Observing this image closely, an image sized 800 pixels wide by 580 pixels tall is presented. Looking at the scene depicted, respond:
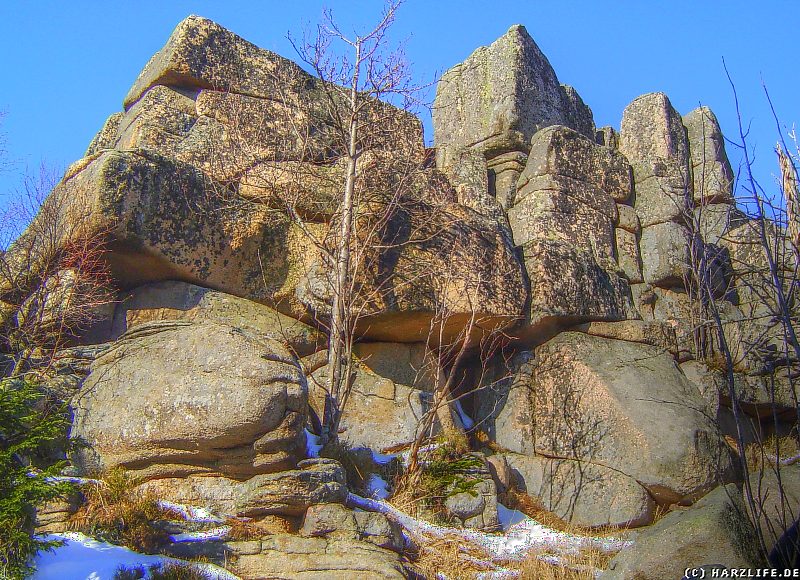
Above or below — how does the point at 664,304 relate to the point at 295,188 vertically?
below

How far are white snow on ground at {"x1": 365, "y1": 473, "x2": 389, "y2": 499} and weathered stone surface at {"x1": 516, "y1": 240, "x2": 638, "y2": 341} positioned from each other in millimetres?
3063

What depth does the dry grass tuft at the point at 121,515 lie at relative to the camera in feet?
23.0

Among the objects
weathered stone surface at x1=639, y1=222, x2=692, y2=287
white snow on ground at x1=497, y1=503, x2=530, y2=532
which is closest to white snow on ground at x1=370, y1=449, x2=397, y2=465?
white snow on ground at x1=497, y1=503, x2=530, y2=532

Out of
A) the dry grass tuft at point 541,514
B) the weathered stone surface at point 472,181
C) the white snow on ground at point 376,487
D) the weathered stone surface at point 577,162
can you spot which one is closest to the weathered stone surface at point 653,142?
the weathered stone surface at point 577,162

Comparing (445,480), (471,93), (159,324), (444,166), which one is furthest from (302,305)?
(471,93)

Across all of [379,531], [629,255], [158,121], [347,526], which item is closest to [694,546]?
[379,531]

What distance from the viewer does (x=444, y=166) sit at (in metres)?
13.6

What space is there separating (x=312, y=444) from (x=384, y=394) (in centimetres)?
179

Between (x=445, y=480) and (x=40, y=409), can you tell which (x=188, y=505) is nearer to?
(x=40, y=409)

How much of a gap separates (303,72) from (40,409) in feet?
22.7

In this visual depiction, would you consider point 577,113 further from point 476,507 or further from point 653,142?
point 476,507

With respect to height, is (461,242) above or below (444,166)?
below

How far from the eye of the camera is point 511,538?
29.6 feet

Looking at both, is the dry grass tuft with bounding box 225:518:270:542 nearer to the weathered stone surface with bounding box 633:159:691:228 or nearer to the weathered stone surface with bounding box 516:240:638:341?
the weathered stone surface with bounding box 516:240:638:341
